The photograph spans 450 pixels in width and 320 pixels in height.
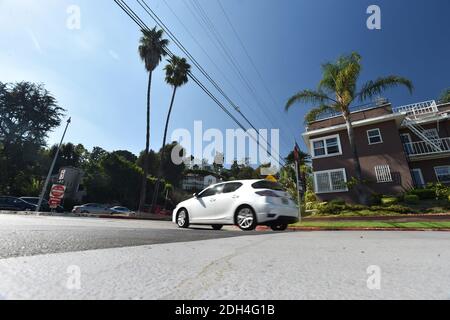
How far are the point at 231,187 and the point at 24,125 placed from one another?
48276 millimetres

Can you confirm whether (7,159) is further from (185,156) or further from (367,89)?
(367,89)

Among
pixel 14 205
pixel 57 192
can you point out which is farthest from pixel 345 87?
pixel 14 205

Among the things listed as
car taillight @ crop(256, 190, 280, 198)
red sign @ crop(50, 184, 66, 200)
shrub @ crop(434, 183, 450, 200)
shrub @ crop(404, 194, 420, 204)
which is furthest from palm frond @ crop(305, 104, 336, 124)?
red sign @ crop(50, 184, 66, 200)

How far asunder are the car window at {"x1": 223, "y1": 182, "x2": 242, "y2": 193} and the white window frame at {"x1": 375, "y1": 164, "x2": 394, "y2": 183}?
17815 millimetres

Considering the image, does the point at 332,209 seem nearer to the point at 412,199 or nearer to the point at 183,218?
the point at 412,199

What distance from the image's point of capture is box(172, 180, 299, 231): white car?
25.3 feet

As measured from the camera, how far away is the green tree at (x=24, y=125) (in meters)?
41.7

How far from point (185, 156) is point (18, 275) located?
69571 mm

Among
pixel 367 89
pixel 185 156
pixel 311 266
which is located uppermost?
pixel 185 156

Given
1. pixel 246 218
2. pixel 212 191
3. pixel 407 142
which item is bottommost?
pixel 246 218

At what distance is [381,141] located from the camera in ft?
75.3

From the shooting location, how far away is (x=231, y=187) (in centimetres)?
866

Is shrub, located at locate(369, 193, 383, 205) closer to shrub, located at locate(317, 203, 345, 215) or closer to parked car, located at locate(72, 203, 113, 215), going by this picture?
shrub, located at locate(317, 203, 345, 215)
